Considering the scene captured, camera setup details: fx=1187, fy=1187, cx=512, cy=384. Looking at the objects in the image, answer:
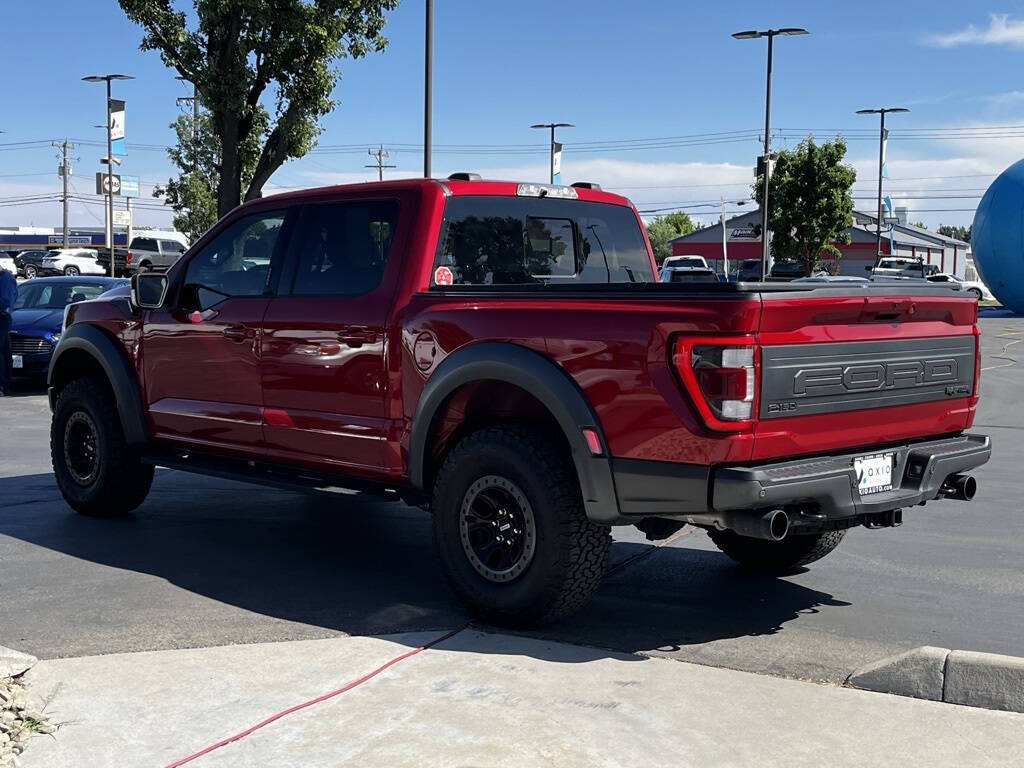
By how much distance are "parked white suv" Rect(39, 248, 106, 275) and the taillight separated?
180 feet

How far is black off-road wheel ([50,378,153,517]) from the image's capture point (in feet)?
24.5

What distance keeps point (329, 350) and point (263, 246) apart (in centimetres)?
102

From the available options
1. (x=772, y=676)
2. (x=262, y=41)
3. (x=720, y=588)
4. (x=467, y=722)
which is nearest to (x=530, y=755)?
(x=467, y=722)

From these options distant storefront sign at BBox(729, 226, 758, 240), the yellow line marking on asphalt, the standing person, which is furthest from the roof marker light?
distant storefront sign at BBox(729, 226, 758, 240)

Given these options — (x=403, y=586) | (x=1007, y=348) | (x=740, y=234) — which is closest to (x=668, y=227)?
(x=740, y=234)

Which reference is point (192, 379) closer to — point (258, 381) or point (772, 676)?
point (258, 381)

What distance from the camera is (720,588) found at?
20.0 ft

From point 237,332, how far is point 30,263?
59749mm

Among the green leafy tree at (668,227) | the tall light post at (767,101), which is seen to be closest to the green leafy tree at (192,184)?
the tall light post at (767,101)

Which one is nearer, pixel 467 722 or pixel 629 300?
pixel 467 722

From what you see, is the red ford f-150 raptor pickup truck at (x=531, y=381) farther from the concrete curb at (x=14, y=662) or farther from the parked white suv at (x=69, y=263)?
the parked white suv at (x=69, y=263)

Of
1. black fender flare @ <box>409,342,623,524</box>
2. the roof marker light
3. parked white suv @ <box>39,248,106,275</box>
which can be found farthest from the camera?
parked white suv @ <box>39,248,106,275</box>

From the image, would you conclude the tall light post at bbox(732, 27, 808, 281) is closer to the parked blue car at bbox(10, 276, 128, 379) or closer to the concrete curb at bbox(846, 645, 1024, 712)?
the parked blue car at bbox(10, 276, 128, 379)

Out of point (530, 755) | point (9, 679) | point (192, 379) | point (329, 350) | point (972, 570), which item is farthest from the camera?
point (192, 379)
